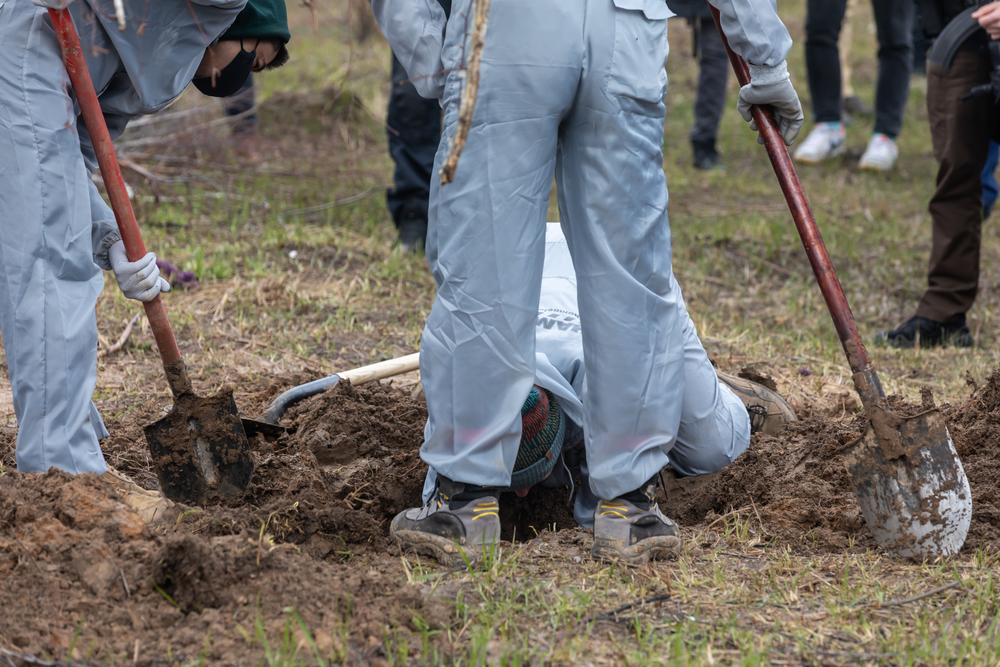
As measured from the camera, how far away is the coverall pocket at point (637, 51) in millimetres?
1817

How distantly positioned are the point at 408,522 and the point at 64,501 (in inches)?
28.8

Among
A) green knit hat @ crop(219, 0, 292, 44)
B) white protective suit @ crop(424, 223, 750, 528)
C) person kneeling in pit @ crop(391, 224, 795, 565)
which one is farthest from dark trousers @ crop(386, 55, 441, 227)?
white protective suit @ crop(424, 223, 750, 528)

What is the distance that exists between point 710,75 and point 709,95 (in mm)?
161

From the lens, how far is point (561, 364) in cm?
254

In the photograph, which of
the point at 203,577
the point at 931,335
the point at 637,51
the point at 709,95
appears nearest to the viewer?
the point at 203,577

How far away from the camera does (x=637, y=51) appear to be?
183 cm

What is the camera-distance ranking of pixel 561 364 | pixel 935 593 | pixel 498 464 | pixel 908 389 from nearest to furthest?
pixel 935 593 < pixel 498 464 < pixel 561 364 < pixel 908 389

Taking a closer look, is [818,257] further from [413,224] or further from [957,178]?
[413,224]

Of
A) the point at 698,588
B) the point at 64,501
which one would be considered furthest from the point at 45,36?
the point at 698,588

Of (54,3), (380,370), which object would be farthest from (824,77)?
(54,3)

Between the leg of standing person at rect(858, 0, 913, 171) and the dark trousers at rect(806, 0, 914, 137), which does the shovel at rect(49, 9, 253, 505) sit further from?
the leg of standing person at rect(858, 0, 913, 171)

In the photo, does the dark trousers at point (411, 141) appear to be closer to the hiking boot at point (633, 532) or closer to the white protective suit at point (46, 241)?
the white protective suit at point (46, 241)

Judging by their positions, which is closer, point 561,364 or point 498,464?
point 498,464

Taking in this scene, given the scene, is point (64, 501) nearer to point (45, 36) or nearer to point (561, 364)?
point (45, 36)
